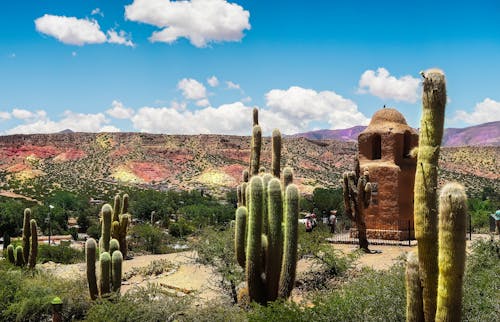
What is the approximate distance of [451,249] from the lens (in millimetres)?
6297

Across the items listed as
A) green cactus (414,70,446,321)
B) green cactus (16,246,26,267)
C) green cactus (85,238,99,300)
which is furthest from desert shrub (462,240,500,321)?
A: green cactus (16,246,26,267)

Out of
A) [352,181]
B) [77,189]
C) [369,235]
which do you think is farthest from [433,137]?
[77,189]

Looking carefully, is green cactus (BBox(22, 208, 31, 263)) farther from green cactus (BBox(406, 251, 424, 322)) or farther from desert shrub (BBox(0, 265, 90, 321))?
green cactus (BBox(406, 251, 424, 322))

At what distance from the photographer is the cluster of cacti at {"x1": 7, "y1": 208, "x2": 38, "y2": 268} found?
1822 centimetres

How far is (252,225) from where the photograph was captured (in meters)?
11.7

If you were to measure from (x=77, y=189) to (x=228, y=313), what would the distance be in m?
59.9

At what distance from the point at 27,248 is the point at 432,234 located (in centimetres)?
1606

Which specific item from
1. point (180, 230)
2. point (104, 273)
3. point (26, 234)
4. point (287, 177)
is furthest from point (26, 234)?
point (180, 230)

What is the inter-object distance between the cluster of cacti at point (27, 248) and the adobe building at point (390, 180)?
13.6 meters

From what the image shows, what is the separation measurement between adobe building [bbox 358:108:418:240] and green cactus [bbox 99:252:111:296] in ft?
41.7

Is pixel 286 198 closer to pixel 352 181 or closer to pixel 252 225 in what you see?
pixel 252 225

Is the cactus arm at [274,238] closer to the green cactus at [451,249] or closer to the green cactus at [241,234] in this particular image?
the green cactus at [241,234]

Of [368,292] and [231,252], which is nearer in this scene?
[368,292]

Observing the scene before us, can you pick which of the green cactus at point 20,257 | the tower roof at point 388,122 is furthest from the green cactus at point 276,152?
the tower roof at point 388,122
